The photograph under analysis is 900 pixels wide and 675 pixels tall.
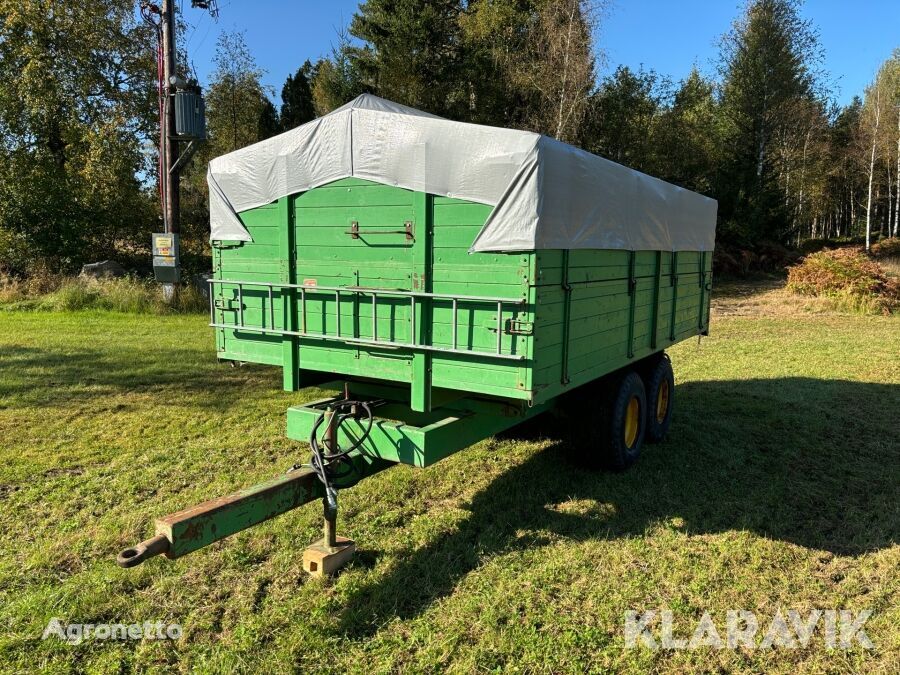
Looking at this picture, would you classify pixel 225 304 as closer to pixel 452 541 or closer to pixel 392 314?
pixel 392 314

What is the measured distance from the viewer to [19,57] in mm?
17766

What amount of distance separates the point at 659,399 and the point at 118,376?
20.9ft

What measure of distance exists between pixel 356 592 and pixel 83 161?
62.7ft

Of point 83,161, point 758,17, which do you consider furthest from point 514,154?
point 758,17

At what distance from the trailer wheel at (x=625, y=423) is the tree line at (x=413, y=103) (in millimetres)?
15085

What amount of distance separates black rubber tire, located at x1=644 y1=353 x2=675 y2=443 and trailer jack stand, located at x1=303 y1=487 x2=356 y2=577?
3380 mm

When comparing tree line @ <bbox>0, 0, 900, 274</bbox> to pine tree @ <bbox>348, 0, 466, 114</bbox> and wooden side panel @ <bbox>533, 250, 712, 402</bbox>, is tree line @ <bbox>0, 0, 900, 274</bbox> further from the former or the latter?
wooden side panel @ <bbox>533, 250, 712, 402</bbox>

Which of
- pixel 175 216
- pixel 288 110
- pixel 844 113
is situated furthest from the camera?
pixel 844 113

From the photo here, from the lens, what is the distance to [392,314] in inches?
148

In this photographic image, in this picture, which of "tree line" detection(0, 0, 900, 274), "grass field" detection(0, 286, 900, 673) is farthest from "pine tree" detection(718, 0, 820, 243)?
"grass field" detection(0, 286, 900, 673)

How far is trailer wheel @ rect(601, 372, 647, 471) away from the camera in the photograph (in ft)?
16.2

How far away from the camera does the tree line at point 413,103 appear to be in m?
17.6

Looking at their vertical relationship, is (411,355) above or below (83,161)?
below

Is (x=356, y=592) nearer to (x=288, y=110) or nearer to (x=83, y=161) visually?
(x=83, y=161)
